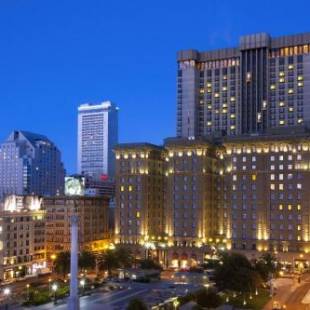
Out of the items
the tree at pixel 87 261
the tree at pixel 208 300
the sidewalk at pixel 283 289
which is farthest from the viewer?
the tree at pixel 87 261

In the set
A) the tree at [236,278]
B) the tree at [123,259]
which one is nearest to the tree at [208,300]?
the tree at [236,278]

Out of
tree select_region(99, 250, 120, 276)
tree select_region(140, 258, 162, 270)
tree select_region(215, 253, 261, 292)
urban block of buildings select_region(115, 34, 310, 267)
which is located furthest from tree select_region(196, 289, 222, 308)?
urban block of buildings select_region(115, 34, 310, 267)

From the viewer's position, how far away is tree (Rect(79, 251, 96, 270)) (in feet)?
480

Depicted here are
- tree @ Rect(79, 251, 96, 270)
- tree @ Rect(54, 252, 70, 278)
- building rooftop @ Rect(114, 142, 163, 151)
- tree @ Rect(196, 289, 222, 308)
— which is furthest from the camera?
building rooftop @ Rect(114, 142, 163, 151)

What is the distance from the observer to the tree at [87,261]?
146 metres

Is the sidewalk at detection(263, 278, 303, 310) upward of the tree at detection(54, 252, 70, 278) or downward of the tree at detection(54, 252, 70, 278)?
downward

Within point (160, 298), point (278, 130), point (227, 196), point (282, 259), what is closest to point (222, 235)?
point (227, 196)

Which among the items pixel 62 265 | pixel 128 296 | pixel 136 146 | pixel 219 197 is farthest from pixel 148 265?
pixel 136 146

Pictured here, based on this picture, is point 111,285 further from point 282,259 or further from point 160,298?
point 282,259

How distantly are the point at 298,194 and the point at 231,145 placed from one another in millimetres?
26666

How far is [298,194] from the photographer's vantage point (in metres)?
173

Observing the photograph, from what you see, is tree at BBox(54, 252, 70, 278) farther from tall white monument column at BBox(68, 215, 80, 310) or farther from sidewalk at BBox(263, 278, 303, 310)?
tall white monument column at BBox(68, 215, 80, 310)

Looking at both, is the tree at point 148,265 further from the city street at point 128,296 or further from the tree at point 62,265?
the tree at point 62,265

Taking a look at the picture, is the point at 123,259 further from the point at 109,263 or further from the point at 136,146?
the point at 136,146
